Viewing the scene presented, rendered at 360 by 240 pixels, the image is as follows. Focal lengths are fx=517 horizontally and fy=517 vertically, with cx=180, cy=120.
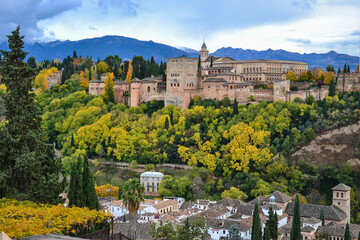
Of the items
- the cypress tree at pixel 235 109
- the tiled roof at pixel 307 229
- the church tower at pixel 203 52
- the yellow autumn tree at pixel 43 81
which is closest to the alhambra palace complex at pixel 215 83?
the cypress tree at pixel 235 109

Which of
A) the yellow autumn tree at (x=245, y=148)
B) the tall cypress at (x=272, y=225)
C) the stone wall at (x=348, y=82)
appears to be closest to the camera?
the tall cypress at (x=272, y=225)

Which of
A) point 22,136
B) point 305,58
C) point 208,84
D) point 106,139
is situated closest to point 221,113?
point 208,84

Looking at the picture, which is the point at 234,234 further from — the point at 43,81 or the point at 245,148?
the point at 43,81

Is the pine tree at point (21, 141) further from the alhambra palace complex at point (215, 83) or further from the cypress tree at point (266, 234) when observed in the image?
the alhambra palace complex at point (215, 83)

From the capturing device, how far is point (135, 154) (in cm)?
5616

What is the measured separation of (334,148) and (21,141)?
35.7 m

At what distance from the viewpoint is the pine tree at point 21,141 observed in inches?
769

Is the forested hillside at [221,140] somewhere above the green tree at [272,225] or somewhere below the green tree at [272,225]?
above

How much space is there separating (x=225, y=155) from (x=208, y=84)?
11358mm

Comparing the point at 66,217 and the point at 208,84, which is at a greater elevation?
the point at 208,84

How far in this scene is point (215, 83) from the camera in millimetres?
58062

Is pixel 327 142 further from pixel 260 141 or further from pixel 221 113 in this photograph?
pixel 221 113

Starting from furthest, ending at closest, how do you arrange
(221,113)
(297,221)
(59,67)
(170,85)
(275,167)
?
1. (59,67)
2. (170,85)
3. (221,113)
4. (275,167)
5. (297,221)

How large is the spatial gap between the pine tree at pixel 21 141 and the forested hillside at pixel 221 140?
89.1ft
